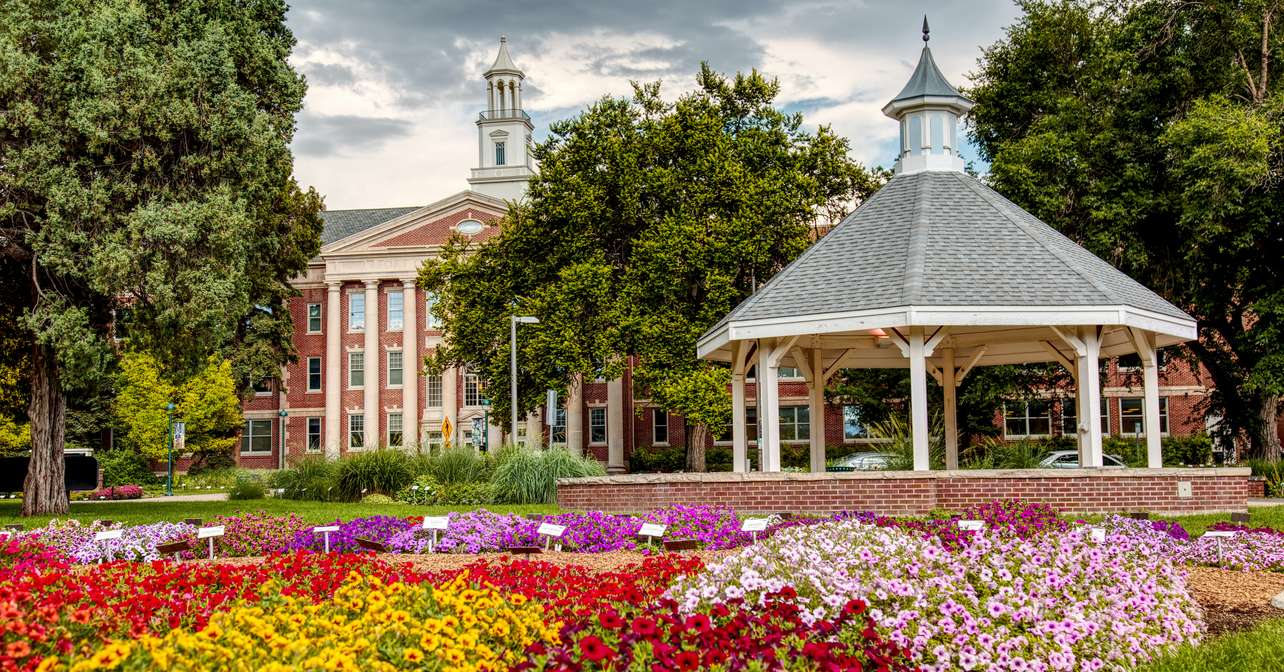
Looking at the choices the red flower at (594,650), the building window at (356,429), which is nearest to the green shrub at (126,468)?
the building window at (356,429)

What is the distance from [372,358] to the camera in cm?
6053

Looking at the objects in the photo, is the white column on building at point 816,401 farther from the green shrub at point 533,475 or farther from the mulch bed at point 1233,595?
the mulch bed at point 1233,595

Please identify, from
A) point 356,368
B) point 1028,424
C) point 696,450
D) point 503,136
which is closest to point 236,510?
point 696,450

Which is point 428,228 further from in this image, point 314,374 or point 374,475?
point 374,475

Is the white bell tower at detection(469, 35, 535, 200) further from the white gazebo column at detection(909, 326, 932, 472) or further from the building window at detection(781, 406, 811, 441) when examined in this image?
the white gazebo column at detection(909, 326, 932, 472)

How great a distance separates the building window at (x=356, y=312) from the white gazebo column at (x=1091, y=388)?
50077 millimetres

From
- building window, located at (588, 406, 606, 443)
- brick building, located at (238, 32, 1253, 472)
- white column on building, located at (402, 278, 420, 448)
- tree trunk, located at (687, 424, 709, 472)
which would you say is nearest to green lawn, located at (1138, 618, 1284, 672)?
tree trunk, located at (687, 424, 709, 472)

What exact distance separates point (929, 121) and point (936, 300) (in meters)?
6.22

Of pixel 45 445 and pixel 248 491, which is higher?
pixel 45 445

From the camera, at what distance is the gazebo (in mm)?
16125

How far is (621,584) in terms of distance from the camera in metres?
7.57

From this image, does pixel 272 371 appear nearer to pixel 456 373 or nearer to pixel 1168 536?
pixel 456 373

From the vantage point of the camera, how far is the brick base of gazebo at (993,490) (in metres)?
16.0

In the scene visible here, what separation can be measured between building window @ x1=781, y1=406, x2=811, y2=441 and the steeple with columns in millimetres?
34495
